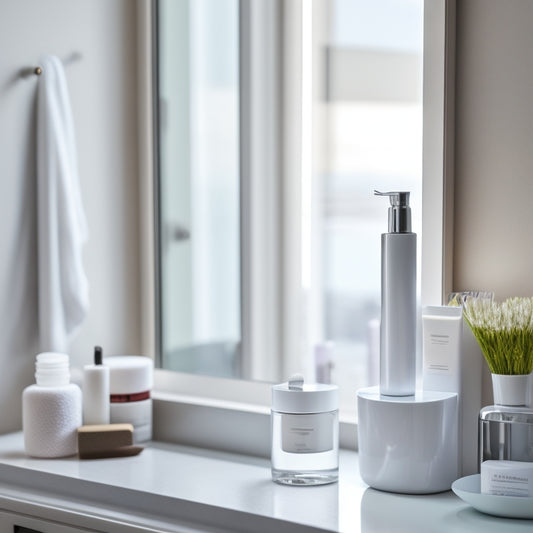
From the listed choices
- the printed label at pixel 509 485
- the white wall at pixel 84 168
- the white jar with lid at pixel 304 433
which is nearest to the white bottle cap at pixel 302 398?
the white jar with lid at pixel 304 433

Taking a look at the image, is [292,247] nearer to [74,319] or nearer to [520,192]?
[74,319]

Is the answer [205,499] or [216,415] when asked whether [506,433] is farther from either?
[216,415]

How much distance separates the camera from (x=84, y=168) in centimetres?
131

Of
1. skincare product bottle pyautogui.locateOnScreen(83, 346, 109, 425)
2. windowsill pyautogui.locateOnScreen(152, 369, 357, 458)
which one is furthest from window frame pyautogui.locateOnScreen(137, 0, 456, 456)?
skincare product bottle pyautogui.locateOnScreen(83, 346, 109, 425)

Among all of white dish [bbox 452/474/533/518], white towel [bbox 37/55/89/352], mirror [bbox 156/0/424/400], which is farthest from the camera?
mirror [bbox 156/0/424/400]

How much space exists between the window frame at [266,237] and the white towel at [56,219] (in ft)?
0.51

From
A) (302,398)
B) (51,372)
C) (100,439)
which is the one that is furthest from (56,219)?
(302,398)

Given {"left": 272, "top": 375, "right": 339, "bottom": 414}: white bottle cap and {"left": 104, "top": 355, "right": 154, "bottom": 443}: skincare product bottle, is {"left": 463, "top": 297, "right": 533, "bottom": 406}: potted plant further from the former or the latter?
{"left": 104, "top": 355, "right": 154, "bottom": 443}: skincare product bottle

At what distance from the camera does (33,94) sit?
1.24m

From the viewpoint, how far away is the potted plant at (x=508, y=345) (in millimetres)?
871

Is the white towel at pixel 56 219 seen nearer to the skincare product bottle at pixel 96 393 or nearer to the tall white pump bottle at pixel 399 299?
the skincare product bottle at pixel 96 393

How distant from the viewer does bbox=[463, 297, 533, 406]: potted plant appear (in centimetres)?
87

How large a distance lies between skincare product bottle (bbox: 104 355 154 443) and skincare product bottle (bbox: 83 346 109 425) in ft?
0.06

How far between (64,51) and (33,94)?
92 mm
